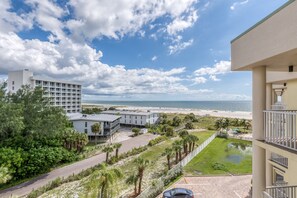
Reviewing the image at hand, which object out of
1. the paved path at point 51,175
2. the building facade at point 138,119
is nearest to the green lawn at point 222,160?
the paved path at point 51,175

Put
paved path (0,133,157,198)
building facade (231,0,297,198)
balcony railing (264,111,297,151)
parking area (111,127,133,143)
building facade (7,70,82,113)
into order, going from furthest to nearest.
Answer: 1. building facade (7,70,82,113)
2. parking area (111,127,133,143)
3. paved path (0,133,157,198)
4. balcony railing (264,111,297,151)
5. building facade (231,0,297,198)

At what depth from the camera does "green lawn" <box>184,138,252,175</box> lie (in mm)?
21453

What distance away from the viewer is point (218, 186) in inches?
694

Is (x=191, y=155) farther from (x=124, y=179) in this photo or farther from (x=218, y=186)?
(x=124, y=179)

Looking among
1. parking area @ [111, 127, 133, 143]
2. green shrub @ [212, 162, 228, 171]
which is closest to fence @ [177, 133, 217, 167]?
green shrub @ [212, 162, 228, 171]

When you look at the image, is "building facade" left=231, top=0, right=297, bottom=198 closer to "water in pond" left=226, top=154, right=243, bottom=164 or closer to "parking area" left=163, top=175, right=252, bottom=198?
"parking area" left=163, top=175, right=252, bottom=198

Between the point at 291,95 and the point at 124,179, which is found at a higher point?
the point at 291,95

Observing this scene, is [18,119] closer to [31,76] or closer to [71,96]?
[31,76]

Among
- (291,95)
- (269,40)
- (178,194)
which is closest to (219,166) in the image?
(178,194)

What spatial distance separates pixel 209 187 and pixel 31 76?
5308 centimetres

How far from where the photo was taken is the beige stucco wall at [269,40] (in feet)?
14.1

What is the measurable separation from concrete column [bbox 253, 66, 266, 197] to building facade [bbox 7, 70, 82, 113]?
46.4 meters

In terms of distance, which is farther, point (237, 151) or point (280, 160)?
point (237, 151)

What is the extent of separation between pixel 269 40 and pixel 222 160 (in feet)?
76.7
